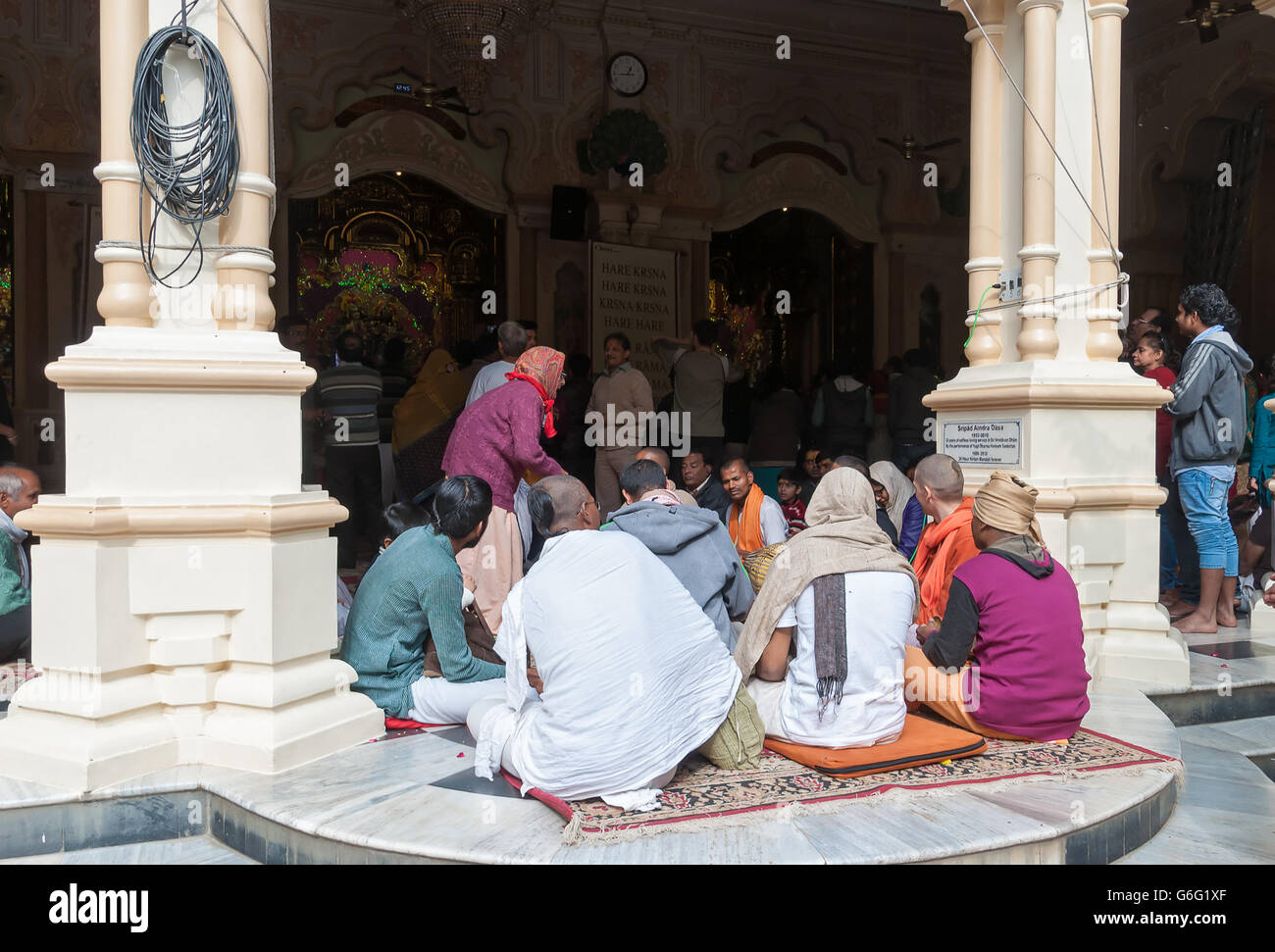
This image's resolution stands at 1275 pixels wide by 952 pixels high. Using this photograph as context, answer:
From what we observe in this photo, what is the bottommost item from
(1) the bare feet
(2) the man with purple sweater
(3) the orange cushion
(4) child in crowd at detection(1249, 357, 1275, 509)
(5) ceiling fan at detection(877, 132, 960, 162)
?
(3) the orange cushion

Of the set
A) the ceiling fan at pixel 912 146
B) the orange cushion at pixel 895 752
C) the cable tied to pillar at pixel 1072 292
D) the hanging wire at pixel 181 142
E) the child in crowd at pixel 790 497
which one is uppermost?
the ceiling fan at pixel 912 146

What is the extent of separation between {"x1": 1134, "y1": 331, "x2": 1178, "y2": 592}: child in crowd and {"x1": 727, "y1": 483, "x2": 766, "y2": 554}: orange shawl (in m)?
1.97

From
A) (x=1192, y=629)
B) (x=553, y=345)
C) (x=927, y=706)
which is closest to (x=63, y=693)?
(x=927, y=706)

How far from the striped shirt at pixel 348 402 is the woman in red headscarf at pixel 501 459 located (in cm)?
159

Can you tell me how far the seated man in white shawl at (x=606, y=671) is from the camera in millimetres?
2936

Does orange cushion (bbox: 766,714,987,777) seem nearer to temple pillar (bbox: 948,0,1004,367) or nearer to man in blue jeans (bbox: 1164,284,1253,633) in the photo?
temple pillar (bbox: 948,0,1004,367)

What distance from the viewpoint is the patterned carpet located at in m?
2.90

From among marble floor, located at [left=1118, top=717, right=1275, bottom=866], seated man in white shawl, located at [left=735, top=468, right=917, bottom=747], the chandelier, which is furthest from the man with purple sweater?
the chandelier

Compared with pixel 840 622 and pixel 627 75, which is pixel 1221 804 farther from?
pixel 627 75

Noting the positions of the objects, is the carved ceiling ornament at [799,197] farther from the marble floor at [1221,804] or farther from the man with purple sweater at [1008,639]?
the man with purple sweater at [1008,639]

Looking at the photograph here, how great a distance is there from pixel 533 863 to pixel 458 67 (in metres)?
6.39

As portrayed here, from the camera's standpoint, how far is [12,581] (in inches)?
167

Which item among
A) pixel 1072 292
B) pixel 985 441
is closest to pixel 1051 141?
pixel 1072 292

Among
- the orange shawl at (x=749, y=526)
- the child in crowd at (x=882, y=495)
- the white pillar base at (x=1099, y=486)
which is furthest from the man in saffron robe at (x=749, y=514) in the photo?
the white pillar base at (x=1099, y=486)
